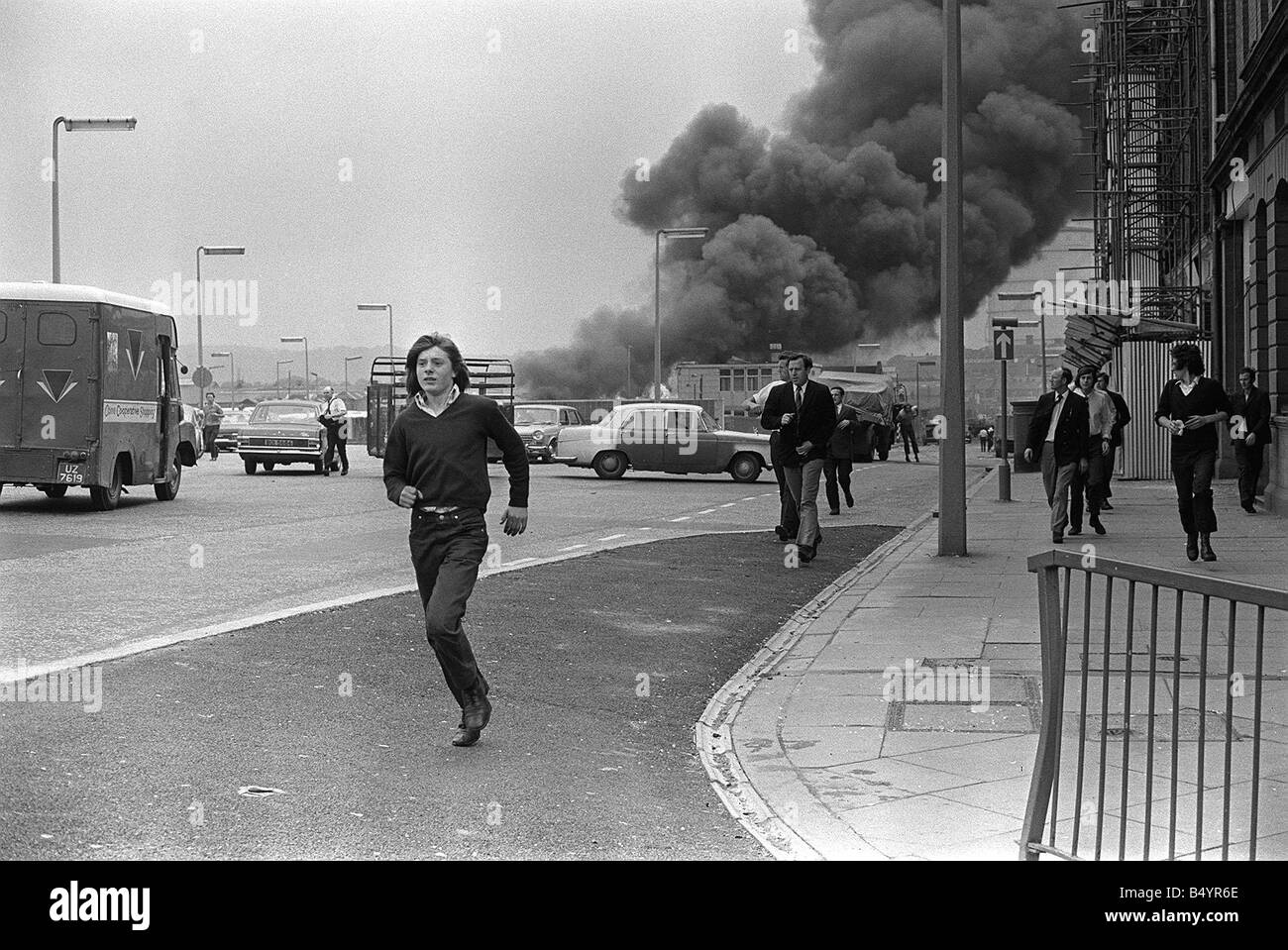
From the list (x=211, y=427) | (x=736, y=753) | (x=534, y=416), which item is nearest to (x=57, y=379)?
(x=736, y=753)

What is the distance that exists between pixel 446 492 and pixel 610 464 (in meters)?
22.7

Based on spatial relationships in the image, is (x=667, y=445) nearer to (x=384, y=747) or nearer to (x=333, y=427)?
(x=333, y=427)

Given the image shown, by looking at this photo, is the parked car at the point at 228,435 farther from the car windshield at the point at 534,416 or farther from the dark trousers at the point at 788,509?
the dark trousers at the point at 788,509

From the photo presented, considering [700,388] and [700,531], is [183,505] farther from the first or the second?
[700,388]

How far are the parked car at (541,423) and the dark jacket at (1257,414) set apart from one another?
67.8ft

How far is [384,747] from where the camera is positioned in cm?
600

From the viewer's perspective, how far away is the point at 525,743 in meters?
6.20

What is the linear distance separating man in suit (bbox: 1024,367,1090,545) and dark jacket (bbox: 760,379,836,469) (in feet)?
7.11

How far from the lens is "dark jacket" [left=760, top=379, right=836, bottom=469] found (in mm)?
12914

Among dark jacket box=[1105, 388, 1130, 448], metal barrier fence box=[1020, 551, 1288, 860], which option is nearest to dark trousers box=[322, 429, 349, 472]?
dark jacket box=[1105, 388, 1130, 448]

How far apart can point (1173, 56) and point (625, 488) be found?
15.2 meters

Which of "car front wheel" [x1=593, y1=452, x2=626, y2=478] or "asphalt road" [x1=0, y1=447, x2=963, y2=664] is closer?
"asphalt road" [x1=0, y1=447, x2=963, y2=664]

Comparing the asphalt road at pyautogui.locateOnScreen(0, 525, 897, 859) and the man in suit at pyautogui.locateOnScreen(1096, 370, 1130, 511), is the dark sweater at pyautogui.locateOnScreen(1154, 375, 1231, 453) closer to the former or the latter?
the man in suit at pyautogui.locateOnScreen(1096, 370, 1130, 511)
